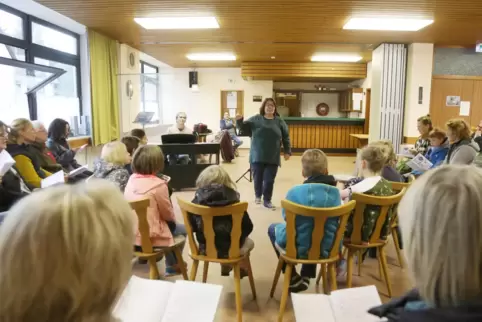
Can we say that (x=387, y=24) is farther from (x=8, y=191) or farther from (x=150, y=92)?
(x=150, y=92)

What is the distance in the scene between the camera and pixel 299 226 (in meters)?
2.33

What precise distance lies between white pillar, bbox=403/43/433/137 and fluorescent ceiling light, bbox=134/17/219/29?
12.3 feet

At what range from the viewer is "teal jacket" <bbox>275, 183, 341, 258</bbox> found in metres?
2.31

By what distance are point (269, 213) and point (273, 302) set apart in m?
2.13

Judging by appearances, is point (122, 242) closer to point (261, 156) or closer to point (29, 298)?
point (29, 298)

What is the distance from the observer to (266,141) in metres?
4.66

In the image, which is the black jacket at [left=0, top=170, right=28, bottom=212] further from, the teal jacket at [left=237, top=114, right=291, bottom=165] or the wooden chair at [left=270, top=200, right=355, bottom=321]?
the teal jacket at [left=237, top=114, right=291, bottom=165]

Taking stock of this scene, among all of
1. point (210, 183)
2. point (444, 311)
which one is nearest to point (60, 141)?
point (210, 183)

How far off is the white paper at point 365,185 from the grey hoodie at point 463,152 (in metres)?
1.58

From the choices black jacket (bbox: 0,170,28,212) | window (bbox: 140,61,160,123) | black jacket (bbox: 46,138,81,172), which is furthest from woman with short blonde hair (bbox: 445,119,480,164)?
window (bbox: 140,61,160,123)

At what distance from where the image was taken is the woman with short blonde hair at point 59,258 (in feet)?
2.32

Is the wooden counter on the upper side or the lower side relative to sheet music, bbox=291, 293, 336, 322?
upper

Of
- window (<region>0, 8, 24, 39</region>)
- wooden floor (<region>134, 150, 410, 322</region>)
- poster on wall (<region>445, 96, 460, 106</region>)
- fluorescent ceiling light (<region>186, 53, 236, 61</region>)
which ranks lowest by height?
wooden floor (<region>134, 150, 410, 322</region>)

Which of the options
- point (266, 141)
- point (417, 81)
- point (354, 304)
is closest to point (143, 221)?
point (354, 304)
